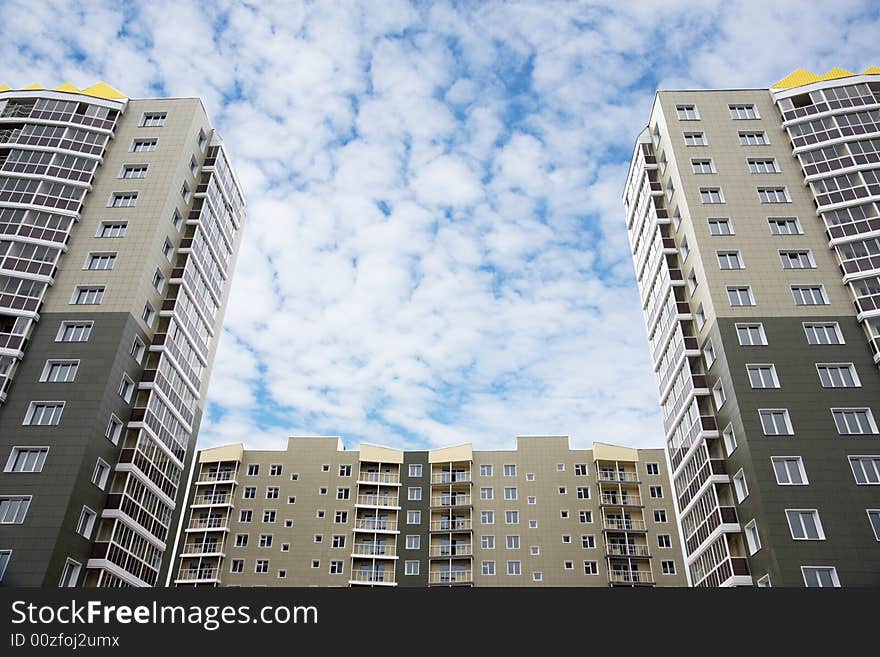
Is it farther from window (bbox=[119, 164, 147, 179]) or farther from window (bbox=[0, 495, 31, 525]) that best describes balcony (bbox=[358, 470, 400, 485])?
window (bbox=[0, 495, 31, 525])

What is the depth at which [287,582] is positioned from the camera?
248 ft

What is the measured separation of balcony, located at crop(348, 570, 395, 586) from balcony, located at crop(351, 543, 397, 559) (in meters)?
1.76

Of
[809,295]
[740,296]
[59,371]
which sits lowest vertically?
[59,371]

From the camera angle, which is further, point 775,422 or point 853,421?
point 775,422

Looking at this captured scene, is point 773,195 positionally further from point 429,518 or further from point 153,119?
point 429,518

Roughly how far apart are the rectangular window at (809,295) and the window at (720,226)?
19.3 ft

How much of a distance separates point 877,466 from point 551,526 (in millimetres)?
42621

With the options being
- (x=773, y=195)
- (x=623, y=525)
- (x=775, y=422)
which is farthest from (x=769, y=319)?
(x=623, y=525)

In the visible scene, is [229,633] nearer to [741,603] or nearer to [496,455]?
[741,603]

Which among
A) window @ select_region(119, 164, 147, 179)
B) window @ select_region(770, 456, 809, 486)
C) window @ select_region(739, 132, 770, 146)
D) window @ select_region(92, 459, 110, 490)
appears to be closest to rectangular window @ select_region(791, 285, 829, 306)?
window @ select_region(770, 456, 809, 486)

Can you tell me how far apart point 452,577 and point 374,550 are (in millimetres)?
8997

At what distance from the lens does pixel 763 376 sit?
4378 centimetres

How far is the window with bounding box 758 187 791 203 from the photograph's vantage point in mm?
51188

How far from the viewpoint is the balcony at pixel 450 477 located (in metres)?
82.2
